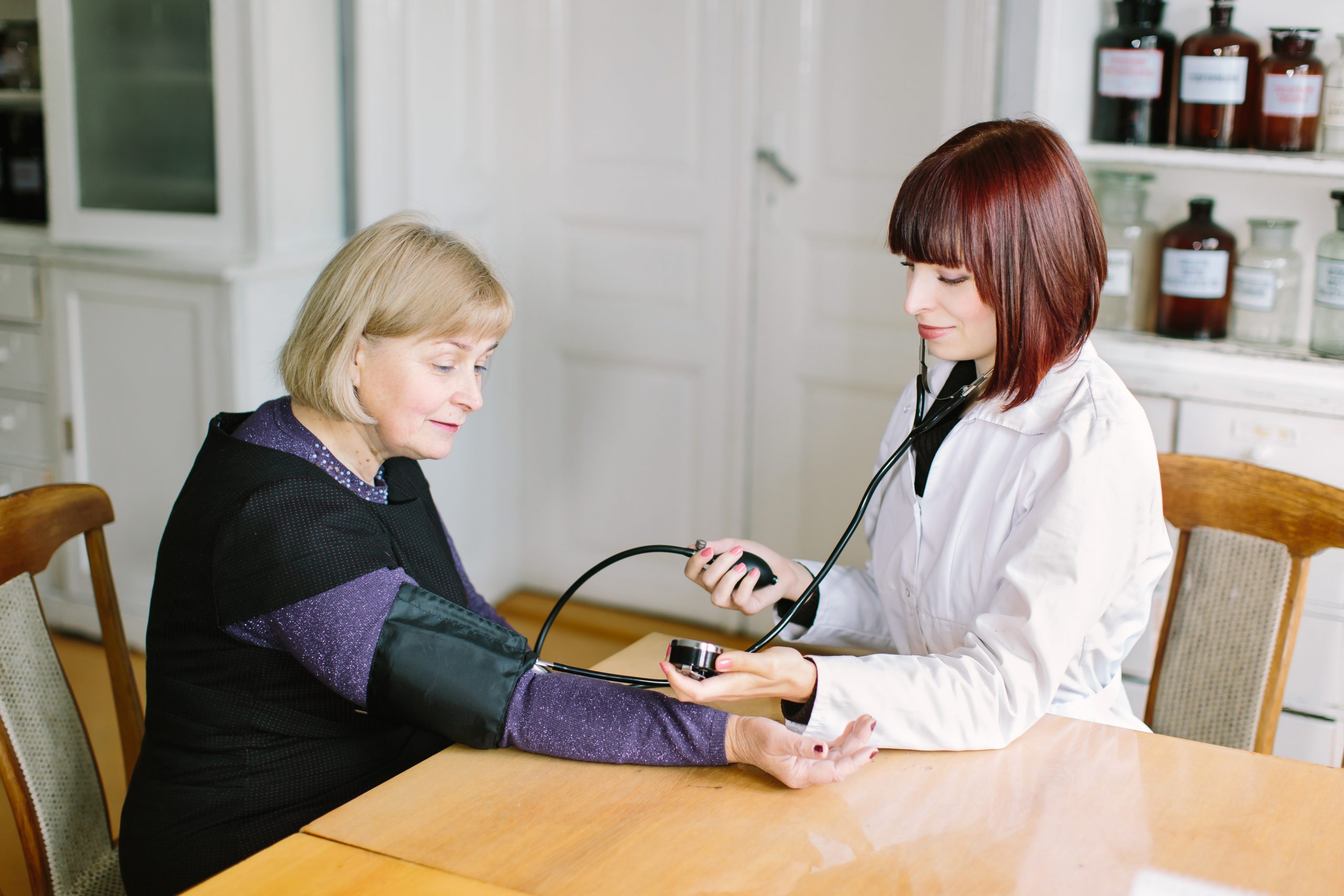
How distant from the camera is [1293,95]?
2207mm

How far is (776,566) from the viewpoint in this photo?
1521 millimetres

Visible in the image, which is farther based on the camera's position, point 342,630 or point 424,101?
point 424,101

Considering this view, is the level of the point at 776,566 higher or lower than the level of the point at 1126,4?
lower

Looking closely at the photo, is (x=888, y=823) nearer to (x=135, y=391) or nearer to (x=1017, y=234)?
(x=1017, y=234)

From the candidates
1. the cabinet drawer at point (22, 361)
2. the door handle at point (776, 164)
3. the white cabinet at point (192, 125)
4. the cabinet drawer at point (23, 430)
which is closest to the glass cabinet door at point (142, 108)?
the white cabinet at point (192, 125)

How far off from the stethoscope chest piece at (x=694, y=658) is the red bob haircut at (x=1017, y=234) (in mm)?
456

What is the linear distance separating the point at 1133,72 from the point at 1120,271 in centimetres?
35

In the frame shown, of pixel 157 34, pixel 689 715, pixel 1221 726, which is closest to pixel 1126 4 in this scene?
pixel 1221 726

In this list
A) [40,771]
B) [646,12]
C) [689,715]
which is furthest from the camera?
[646,12]

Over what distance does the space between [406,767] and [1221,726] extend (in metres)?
1.05

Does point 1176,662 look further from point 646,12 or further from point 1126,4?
point 646,12

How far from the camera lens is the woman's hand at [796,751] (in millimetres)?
1129

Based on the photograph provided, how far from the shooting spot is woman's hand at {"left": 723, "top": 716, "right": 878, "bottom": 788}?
3.70 ft

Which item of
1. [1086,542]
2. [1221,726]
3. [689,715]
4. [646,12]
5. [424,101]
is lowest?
[1221,726]
